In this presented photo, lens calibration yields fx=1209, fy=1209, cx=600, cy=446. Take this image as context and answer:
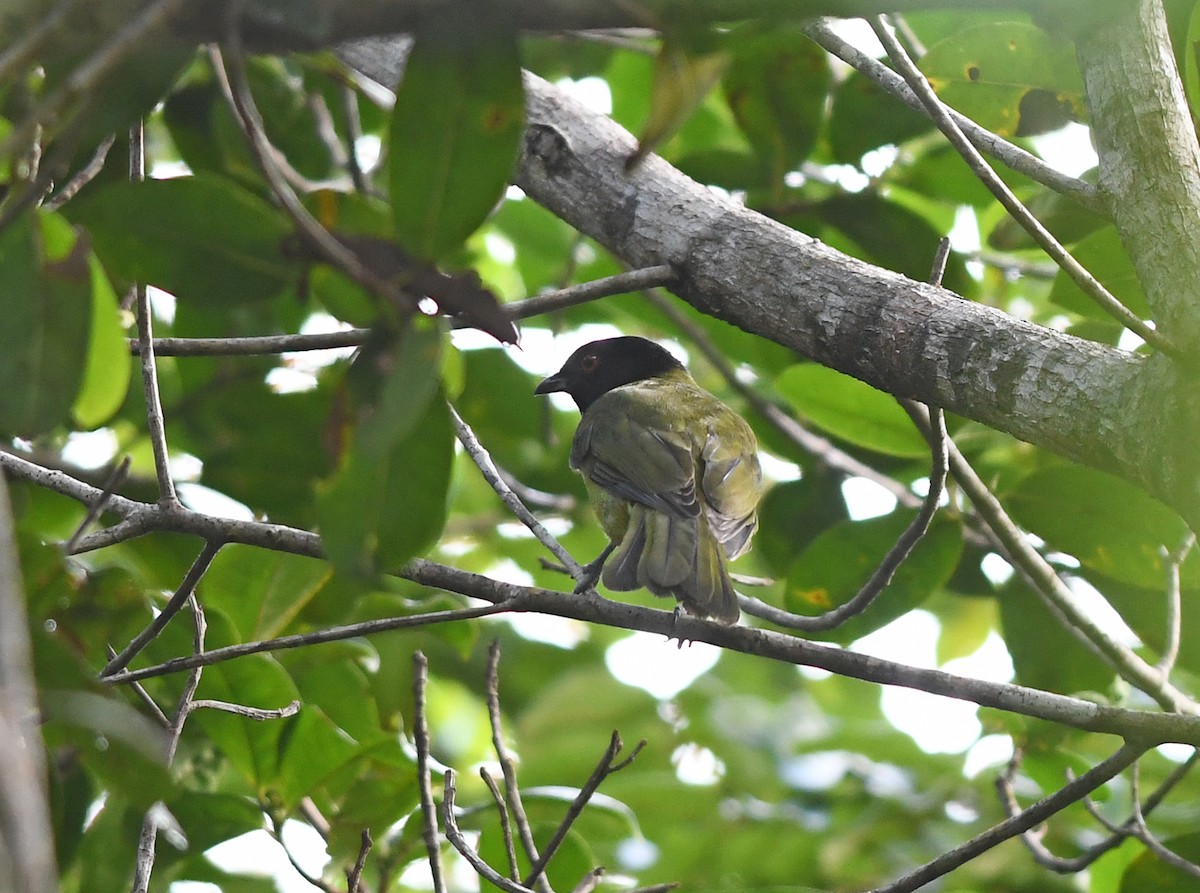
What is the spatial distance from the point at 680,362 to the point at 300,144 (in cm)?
216

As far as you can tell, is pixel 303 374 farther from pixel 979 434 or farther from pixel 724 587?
pixel 979 434

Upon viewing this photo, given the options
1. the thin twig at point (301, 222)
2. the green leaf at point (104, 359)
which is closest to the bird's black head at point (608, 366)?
the green leaf at point (104, 359)

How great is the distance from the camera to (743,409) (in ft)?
17.6

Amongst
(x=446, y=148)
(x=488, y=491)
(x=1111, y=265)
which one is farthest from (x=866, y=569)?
(x=488, y=491)

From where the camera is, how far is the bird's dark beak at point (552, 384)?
5.63 meters

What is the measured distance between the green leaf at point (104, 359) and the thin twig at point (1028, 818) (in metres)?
1.64

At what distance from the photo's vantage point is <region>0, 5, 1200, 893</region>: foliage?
1.44m

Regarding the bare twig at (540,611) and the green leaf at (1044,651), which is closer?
the bare twig at (540,611)

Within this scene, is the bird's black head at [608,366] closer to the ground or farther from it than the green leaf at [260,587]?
farther from it

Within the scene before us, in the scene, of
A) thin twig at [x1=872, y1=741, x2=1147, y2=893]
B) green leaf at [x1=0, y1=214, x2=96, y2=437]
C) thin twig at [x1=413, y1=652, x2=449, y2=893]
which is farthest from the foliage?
thin twig at [x1=872, y1=741, x2=1147, y2=893]

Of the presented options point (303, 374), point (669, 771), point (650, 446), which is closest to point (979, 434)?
point (650, 446)

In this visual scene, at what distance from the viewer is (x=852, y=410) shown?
3498 millimetres

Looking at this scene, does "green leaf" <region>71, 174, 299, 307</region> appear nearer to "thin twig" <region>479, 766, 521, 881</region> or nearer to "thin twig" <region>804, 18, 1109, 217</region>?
"thin twig" <region>804, 18, 1109, 217</region>

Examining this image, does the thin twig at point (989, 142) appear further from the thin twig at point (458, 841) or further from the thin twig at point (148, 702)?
the thin twig at point (148, 702)
